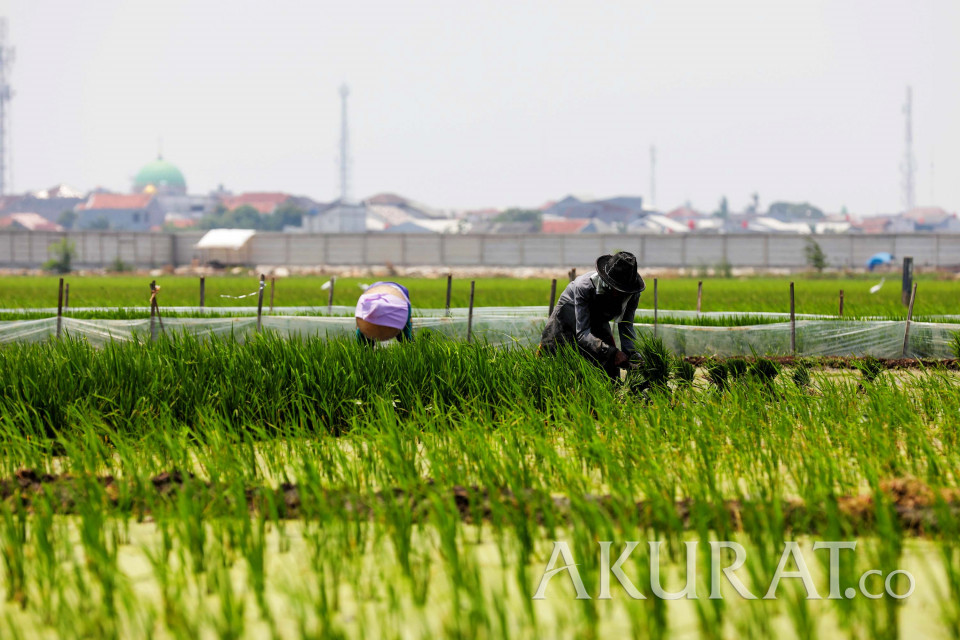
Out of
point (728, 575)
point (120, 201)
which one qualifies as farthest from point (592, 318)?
point (120, 201)

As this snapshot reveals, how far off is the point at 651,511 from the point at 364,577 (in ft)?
3.76

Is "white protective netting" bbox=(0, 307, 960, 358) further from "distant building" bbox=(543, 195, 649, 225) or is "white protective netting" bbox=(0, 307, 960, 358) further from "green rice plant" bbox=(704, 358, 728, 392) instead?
"distant building" bbox=(543, 195, 649, 225)

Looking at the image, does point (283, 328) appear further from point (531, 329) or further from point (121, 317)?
point (121, 317)

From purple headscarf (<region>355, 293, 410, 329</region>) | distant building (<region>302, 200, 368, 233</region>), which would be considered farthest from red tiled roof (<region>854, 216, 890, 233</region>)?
purple headscarf (<region>355, 293, 410, 329</region>)

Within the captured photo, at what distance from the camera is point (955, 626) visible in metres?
2.52

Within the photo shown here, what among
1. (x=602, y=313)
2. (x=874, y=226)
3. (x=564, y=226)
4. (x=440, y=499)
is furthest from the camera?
(x=874, y=226)

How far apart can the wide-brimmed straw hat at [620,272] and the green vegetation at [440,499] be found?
1.82 feet

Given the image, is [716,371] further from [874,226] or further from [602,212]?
[874,226]

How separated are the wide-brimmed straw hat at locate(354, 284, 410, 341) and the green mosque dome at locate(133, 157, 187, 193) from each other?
466 ft

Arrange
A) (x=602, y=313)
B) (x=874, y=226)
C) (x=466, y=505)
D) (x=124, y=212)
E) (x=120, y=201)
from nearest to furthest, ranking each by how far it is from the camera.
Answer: (x=466, y=505), (x=602, y=313), (x=874, y=226), (x=124, y=212), (x=120, y=201)

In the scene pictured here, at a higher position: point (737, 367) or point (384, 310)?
point (384, 310)

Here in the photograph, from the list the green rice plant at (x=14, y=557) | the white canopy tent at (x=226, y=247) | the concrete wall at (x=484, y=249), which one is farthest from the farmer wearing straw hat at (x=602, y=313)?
the white canopy tent at (x=226, y=247)

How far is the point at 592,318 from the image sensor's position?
639 centimetres

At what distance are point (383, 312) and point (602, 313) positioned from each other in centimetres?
155
